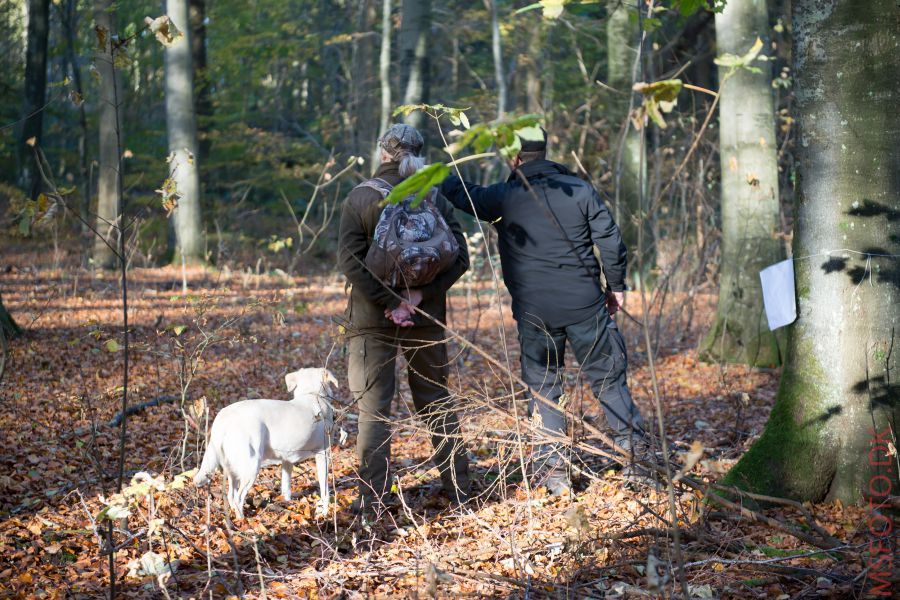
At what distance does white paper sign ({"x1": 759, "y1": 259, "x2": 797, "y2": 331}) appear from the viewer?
4.08 metres

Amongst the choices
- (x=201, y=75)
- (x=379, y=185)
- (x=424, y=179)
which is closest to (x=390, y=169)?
(x=379, y=185)

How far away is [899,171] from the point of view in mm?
3816

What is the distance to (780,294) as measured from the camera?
413cm

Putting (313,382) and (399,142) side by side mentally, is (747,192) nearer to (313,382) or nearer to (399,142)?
(399,142)

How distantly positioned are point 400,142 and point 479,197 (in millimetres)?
671

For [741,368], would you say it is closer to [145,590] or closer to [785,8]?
[145,590]

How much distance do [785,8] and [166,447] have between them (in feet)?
45.1

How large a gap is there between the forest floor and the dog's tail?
87 mm

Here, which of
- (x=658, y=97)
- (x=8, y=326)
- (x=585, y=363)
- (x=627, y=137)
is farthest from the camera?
(x=627, y=137)

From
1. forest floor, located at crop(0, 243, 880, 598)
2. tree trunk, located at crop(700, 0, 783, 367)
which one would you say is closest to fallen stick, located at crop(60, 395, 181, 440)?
forest floor, located at crop(0, 243, 880, 598)

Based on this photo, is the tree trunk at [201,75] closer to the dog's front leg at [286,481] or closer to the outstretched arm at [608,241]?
the dog's front leg at [286,481]

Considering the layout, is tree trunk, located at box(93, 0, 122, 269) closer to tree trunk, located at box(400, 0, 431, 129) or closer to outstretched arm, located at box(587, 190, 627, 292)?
tree trunk, located at box(400, 0, 431, 129)

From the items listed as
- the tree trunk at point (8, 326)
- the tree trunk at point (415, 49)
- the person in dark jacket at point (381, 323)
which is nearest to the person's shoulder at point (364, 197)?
the person in dark jacket at point (381, 323)

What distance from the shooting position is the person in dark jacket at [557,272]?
15.2 ft
